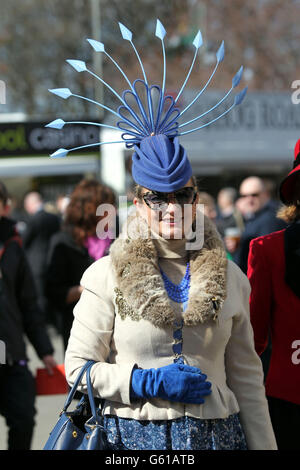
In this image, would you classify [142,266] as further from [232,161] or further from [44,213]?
[232,161]

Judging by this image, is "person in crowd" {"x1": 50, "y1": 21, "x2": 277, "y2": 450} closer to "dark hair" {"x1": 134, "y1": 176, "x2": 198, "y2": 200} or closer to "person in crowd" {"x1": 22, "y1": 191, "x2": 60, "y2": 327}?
"dark hair" {"x1": 134, "y1": 176, "x2": 198, "y2": 200}

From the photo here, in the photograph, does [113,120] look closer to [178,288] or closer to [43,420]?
[43,420]

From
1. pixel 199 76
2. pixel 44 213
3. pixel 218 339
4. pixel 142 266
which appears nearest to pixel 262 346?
pixel 218 339

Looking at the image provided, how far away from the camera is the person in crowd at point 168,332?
2.15m

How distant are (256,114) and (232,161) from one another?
4.14 ft

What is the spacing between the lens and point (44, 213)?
9.33 m

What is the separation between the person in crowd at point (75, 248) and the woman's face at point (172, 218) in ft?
8.13

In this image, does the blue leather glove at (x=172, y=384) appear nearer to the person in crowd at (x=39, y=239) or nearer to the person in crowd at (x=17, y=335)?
the person in crowd at (x=17, y=335)

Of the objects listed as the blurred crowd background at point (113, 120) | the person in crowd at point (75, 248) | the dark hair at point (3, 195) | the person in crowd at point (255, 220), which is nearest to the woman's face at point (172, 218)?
the blurred crowd background at point (113, 120)

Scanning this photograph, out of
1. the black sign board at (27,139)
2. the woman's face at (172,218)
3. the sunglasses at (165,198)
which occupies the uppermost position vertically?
the black sign board at (27,139)

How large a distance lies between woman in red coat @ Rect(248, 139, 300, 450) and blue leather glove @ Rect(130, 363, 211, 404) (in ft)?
2.07

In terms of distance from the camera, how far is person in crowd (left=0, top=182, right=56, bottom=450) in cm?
382

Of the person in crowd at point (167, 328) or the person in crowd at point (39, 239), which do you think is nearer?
the person in crowd at point (167, 328)

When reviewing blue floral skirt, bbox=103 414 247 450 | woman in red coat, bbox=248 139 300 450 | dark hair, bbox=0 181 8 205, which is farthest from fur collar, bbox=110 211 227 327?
dark hair, bbox=0 181 8 205
